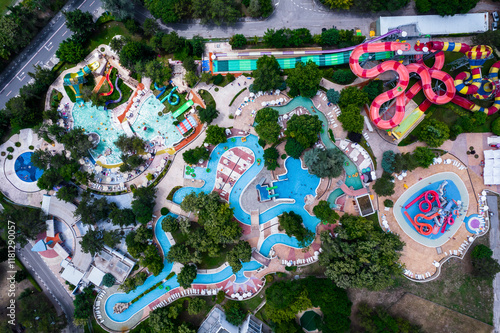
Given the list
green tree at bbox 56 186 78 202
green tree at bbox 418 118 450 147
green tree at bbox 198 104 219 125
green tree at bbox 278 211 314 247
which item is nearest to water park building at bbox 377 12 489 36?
green tree at bbox 418 118 450 147

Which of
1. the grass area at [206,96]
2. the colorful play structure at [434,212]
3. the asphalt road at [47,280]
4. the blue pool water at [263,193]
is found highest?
the grass area at [206,96]

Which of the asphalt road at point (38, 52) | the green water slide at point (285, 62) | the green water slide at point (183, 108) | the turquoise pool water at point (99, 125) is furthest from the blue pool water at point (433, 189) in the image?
the asphalt road at point (38, 52)

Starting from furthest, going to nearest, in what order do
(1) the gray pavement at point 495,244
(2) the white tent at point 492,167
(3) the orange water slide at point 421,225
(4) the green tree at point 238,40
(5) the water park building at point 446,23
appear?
(5) the water park building at point 446,23, (4) the green tree at point 238,40, (2) the white tent at point 492,167, (3) the orange water slide at point 421,225, (1) the gray pavement at point 495,244

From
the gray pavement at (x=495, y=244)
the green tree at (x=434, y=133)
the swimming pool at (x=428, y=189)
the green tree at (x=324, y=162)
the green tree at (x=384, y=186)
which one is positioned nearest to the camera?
the green tree at (x=324, y=162)

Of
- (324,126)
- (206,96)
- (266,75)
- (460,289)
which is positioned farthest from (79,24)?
(460,289)

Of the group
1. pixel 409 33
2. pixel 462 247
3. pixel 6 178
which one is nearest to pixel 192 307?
pixel 6 178

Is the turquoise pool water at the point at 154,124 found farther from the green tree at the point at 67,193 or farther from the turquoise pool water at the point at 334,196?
the turquoise pool water at the point at 334,196

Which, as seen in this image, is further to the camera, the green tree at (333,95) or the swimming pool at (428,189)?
the swimming pool at (428,189)

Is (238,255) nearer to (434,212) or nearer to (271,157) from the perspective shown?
(271,157)
